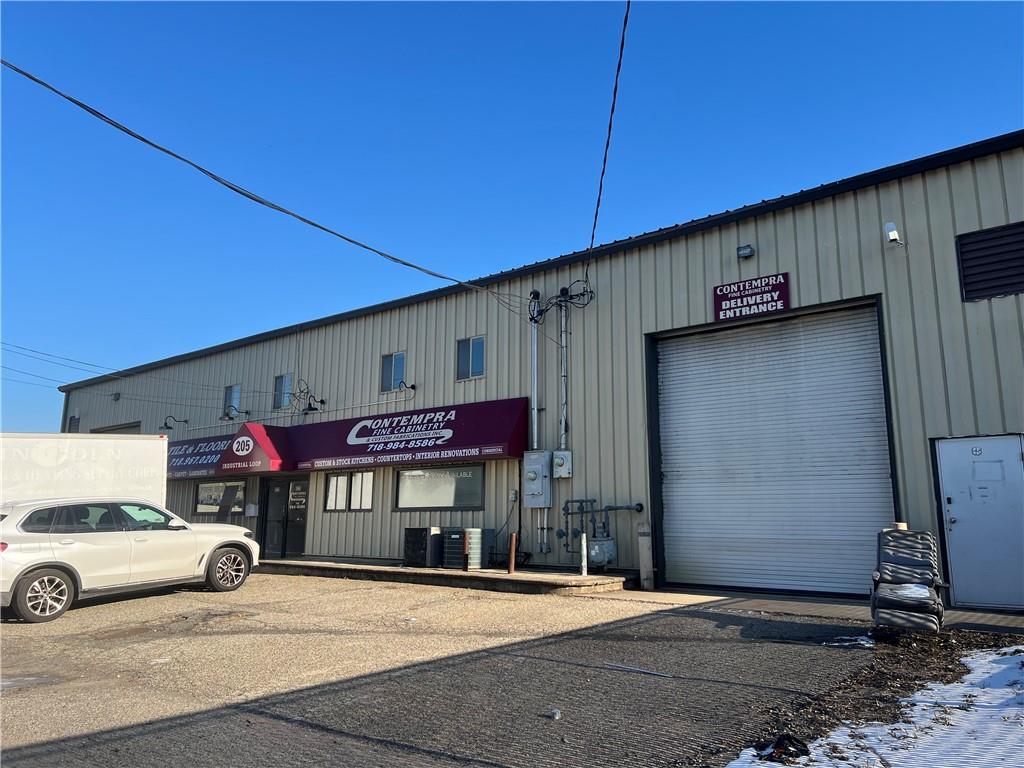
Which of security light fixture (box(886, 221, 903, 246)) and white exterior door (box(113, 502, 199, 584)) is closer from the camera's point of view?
white exterior door (box(113, 502, 199, 584))

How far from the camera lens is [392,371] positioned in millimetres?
18484

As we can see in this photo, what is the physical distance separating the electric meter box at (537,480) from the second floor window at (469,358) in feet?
8.99

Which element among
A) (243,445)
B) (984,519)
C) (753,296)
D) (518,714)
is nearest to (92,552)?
(518,714)

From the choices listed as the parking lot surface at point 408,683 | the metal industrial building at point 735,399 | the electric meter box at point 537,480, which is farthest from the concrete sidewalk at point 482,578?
the parking lot surface at point 408,683

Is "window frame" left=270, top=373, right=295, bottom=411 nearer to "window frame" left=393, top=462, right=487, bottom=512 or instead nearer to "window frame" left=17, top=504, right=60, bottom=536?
"window frame" left=393, top=462, right=487, bottom=512

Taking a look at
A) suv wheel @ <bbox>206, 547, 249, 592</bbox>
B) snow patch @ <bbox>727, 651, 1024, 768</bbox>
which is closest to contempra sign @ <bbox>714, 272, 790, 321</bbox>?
snow patch @ <bbox>727, 651, 1024, 768</bbox>

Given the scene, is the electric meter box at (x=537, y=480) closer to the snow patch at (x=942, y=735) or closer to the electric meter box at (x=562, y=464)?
the electric meter box at (x=562, y=464)

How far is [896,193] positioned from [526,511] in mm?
8685

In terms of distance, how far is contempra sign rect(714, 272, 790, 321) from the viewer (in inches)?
484

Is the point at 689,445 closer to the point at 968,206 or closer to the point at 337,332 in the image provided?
the point at 968,206

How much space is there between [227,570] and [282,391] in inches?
396

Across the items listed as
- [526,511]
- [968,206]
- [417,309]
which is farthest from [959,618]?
[417,309]

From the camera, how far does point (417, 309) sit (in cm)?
1816

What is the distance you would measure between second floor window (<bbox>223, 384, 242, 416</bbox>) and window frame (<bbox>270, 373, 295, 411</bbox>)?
1.75 meters
